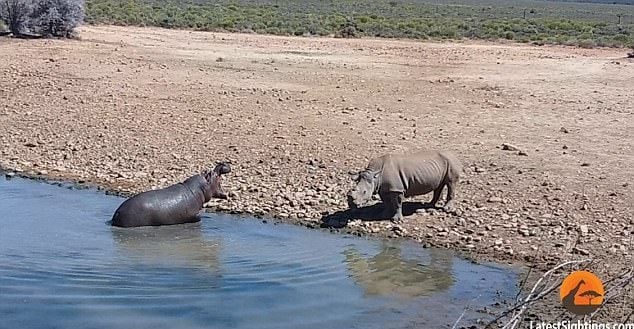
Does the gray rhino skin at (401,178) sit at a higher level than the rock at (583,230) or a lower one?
→ higher

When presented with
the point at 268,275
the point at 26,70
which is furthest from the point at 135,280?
the point at 26,70

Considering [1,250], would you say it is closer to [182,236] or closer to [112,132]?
[182,236]

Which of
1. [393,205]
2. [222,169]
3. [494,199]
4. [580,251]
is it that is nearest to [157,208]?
[222,169]

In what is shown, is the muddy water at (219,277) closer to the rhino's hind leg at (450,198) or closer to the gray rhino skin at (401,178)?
the gray rhino skin at (401,178)

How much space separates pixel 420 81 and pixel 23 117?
9.18 meters

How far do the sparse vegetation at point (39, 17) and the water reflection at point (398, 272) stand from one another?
67.6ft

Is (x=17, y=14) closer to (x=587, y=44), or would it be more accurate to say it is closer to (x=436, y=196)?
(x=436, y=196)

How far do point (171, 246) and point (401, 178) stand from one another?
2.83 metres

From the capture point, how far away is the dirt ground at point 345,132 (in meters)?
12.4

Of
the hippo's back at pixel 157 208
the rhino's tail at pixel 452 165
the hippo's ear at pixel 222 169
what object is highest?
the rhino's tail at pixel 452 165

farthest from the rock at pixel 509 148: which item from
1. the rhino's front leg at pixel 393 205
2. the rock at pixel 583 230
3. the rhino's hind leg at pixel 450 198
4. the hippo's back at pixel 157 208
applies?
the hippo's back at pixel 157 208

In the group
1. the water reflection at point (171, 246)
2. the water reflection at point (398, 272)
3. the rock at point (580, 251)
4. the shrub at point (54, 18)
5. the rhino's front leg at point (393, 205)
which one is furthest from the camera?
the shrub at point (54, 18)

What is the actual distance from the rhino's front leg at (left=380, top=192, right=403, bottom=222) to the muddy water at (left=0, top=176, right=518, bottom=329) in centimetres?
71

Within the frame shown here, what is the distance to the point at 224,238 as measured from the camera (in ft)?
38.7
